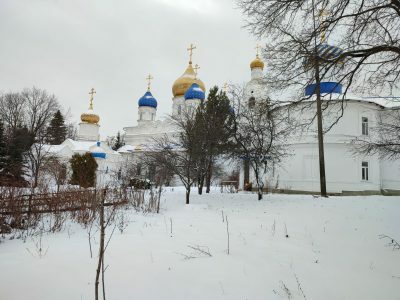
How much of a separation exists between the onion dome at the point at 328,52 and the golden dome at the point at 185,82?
31.0 m

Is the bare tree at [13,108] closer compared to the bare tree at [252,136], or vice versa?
the bare tree at [252,136]

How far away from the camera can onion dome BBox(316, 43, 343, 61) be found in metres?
6.93

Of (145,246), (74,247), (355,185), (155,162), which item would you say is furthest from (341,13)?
(355,185)

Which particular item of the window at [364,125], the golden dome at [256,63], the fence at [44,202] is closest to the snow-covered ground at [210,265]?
the fence at [44,202]

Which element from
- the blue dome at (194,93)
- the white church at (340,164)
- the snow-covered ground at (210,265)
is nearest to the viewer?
the snow-covered ground at (210,265)

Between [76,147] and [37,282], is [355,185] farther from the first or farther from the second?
[76,147]

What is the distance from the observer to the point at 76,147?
37219mm

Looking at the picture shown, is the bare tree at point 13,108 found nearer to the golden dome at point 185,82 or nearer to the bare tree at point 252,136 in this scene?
the golden dome at point 185,82

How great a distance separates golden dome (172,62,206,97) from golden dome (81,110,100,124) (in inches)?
524

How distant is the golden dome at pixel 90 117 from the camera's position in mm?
42094

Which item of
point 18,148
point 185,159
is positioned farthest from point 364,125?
point 18,148

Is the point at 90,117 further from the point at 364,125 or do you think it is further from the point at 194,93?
the point at 364,125

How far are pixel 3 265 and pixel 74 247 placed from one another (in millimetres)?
1231

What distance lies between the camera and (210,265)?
14.7 feet
